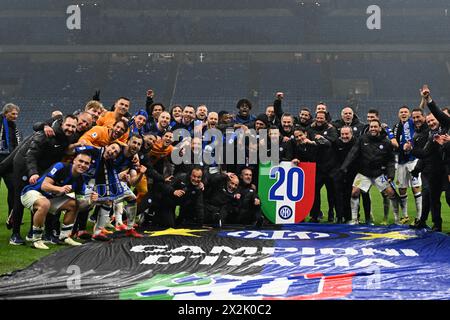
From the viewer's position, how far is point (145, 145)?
9039 millimetres

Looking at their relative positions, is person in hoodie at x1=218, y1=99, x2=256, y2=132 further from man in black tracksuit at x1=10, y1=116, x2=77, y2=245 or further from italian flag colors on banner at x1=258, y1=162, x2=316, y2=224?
man in black tracksuit at x1=10, y1=116, x2=77, y2=245

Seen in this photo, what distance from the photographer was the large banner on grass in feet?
16.6

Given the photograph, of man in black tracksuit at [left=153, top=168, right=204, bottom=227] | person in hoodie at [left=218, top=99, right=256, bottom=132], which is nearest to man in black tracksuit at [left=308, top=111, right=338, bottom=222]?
person in hoodie at [left=218, top=99, right=256, bottom=132]

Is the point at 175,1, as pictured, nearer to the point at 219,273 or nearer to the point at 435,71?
the point at 435,71

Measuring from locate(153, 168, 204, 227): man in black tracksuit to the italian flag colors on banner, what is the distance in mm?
995

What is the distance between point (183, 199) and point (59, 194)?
228cm

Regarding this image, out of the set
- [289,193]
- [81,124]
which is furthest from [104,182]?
[289,193]

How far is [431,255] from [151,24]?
3006 centimetres

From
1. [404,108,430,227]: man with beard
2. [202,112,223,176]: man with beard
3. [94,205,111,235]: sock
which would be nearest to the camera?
[94,205,111,235]: sock

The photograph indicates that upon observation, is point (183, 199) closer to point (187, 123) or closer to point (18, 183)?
point (187, 123)

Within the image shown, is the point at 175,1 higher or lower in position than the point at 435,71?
higher

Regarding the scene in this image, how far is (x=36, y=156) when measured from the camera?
7.70 metres

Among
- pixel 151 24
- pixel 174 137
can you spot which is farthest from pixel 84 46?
pixel 174 137

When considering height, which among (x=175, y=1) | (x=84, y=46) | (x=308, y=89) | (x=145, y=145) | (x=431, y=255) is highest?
(x=175, y=1)
